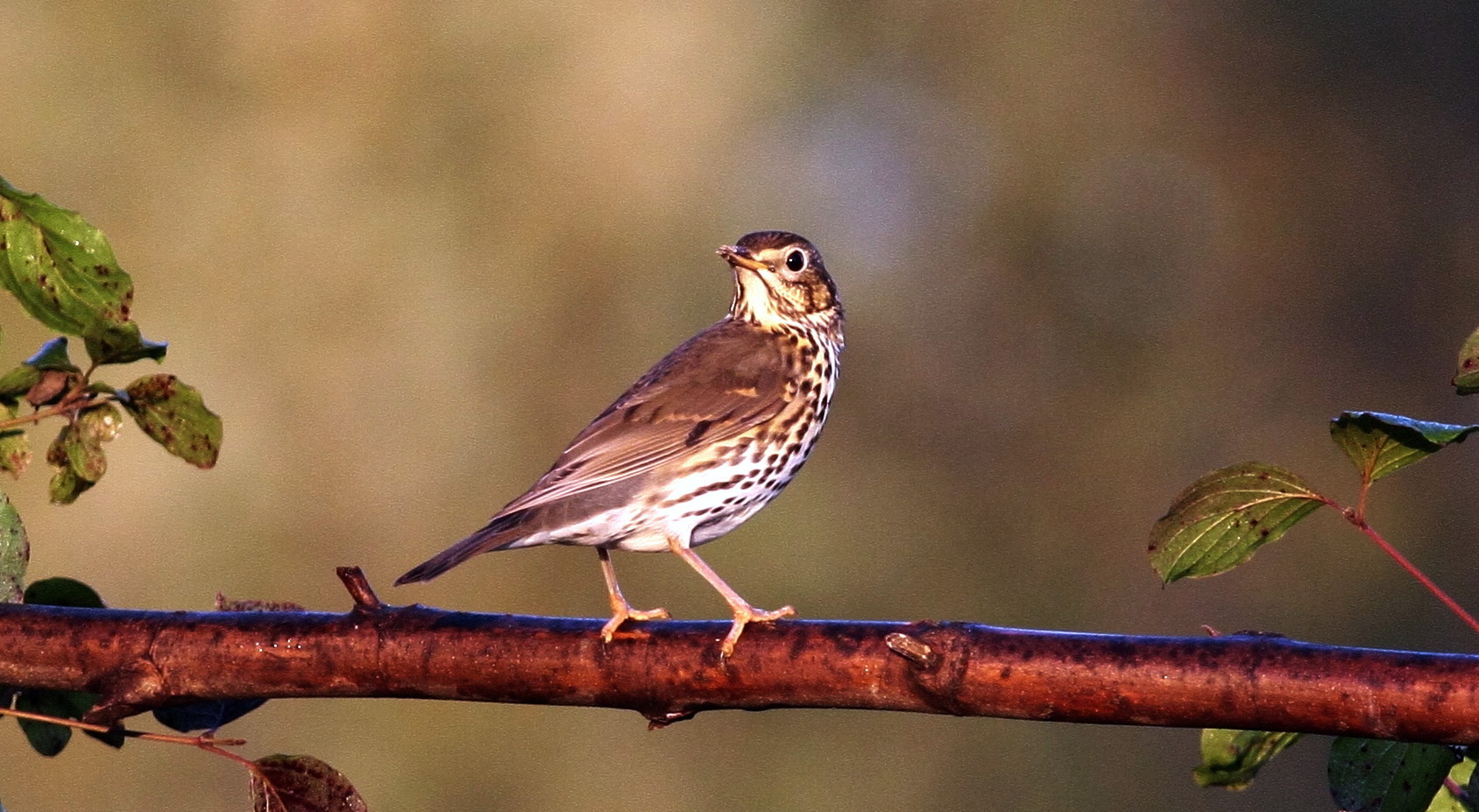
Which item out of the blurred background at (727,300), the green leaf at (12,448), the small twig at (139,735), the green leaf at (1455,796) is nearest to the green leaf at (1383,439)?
the green leaf at (1455,796)

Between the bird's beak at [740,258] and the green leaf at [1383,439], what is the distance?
275 centimetres

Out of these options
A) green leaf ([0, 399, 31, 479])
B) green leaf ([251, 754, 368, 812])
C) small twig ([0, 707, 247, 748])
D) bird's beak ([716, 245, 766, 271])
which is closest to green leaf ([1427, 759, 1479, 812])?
green leaf ([251, 754, 368, 812])

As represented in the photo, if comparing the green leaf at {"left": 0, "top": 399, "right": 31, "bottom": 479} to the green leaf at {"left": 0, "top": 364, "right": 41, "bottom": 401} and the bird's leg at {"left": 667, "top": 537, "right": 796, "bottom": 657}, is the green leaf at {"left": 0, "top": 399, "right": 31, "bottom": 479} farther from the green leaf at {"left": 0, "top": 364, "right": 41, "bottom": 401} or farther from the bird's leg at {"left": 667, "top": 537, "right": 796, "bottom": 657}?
the bird's leg at {"left": 667, "top": 537, "right": 796, "bottom": 657}

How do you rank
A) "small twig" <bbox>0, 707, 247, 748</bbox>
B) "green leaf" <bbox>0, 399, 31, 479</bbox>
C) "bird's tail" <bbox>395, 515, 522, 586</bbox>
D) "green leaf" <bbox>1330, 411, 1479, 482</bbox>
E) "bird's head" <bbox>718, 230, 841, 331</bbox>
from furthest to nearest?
"bird's head" <bbox>718, 230, 841, 331</bbox>, "bird's tail" <bbox>395, 515, 522, 586</bbox>, "green leaf" <bbox>0, 399, 31, 479</bbox>, "small twig" <bbox>0, 707, 247, 748</bbox>, "green leaf" <bbox>1330, 411, 1479, 482</bbox>

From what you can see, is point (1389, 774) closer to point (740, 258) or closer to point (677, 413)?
point (677, 413)

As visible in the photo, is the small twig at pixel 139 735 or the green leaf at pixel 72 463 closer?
the small twig at pixel 139 735

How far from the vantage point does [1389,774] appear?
2.46m

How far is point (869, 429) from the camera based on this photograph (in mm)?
11953

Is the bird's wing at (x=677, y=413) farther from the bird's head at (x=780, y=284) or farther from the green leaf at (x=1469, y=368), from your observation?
the green leaf at (x=1469, y=368)

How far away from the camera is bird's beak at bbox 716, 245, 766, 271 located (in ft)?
16.5

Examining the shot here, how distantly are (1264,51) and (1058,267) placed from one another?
2.45 meters

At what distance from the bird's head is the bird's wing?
289mm

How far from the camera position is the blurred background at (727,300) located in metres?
10.0

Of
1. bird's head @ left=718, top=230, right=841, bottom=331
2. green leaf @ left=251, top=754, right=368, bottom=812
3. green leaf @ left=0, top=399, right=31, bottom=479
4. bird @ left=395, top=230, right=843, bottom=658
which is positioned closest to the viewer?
green leaf @ left=251, top=754, right=368, bottom=812
